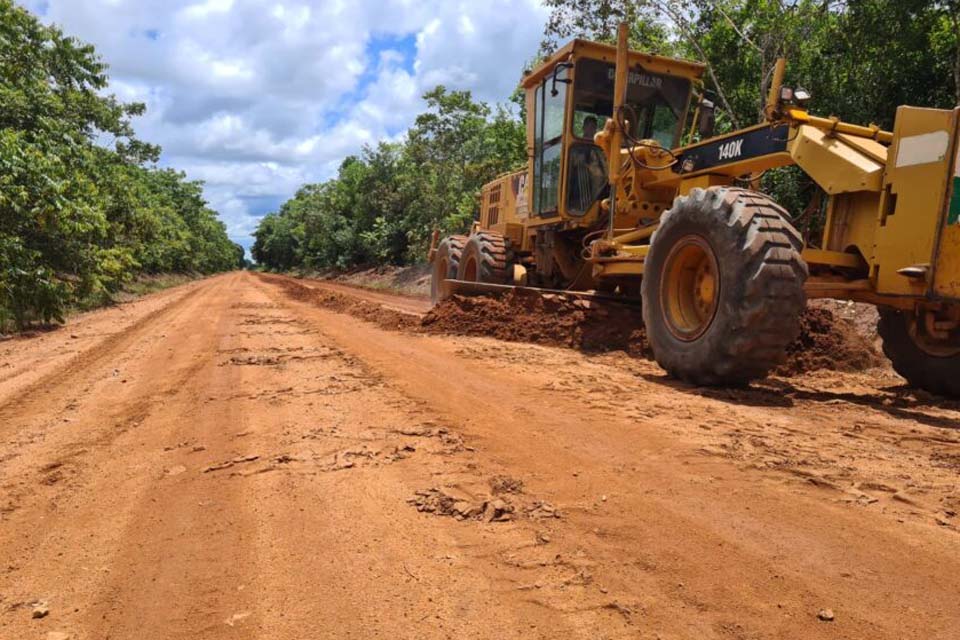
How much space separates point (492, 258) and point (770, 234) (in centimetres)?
578

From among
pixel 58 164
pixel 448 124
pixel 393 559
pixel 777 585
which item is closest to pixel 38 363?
pixel 58 164

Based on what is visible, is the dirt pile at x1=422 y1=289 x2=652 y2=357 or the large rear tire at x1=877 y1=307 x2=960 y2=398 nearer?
the large rear tire at x1=877 y1=307 x2=960 y2=398

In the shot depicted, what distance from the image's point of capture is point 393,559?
2354 mm

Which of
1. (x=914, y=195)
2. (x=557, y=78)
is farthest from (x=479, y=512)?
(x=557, y=78)

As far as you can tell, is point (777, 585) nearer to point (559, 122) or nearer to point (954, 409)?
point (954, 409)

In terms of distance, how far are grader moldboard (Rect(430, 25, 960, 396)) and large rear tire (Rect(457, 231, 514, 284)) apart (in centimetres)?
205

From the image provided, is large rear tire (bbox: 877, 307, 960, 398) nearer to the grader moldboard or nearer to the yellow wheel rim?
the grader moldboard

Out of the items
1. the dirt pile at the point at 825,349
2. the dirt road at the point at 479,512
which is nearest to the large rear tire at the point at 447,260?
the dirt pile at the point at 825,349

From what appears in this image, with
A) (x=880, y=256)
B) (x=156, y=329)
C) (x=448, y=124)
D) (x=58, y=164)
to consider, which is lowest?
(x=156, y=329)

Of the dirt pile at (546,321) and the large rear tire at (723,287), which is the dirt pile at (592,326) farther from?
the large rear tire at (723,287)

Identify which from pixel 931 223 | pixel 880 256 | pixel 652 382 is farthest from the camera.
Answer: pixel 652 382

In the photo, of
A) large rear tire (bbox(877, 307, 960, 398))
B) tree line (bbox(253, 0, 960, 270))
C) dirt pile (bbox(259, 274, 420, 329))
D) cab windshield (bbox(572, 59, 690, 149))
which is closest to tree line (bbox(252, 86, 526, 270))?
tree line (bbox(253, 0, 960, 270))

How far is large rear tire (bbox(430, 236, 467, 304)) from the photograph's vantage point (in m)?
11.7

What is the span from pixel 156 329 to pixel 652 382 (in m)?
8.28
